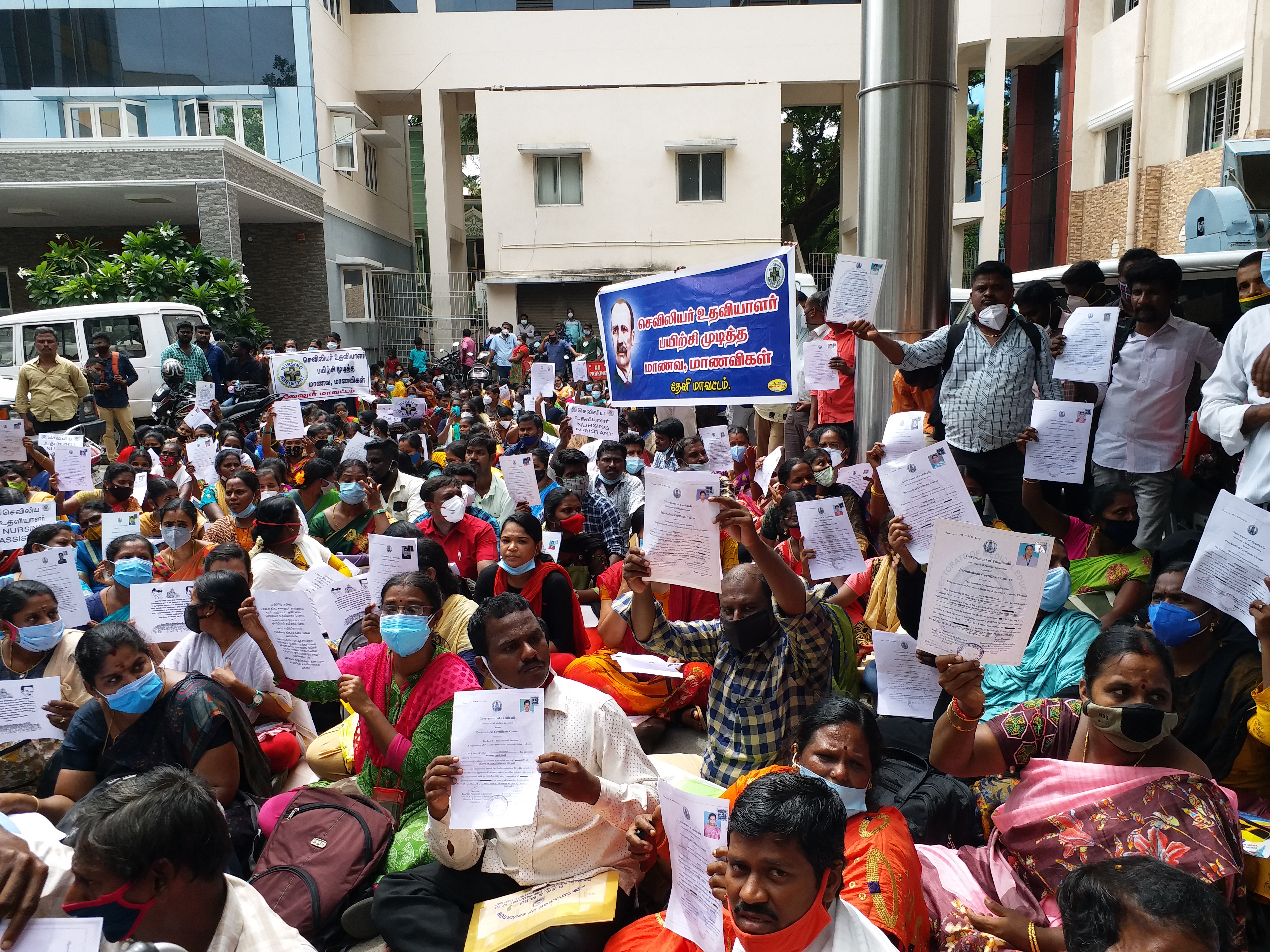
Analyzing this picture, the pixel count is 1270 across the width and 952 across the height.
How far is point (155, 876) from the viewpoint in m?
2.20

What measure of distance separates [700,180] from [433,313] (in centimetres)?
793

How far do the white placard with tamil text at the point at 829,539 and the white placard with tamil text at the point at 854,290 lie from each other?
131 cm

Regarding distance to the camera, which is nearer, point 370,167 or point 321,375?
point 321,375

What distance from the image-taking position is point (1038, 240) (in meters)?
23.2

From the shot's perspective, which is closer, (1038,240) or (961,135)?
(961,135)

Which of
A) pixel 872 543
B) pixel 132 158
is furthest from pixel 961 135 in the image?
pixel 132 158

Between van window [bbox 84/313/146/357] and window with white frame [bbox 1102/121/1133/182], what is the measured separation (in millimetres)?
17366

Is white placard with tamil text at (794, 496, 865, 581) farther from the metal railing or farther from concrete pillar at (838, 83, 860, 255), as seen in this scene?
concrete pillar at (838, 83, 860, 255)

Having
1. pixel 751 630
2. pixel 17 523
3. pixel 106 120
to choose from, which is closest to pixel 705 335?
pixel 751 630

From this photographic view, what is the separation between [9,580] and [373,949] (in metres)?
3.12

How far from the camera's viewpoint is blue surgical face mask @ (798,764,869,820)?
2.66 metres

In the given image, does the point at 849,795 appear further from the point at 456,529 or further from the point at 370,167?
the point at 370,167

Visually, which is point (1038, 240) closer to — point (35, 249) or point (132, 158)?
point (132, 158)

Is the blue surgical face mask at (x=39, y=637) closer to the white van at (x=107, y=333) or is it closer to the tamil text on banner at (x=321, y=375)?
the tamil text on banner at (x=321, y=375)
